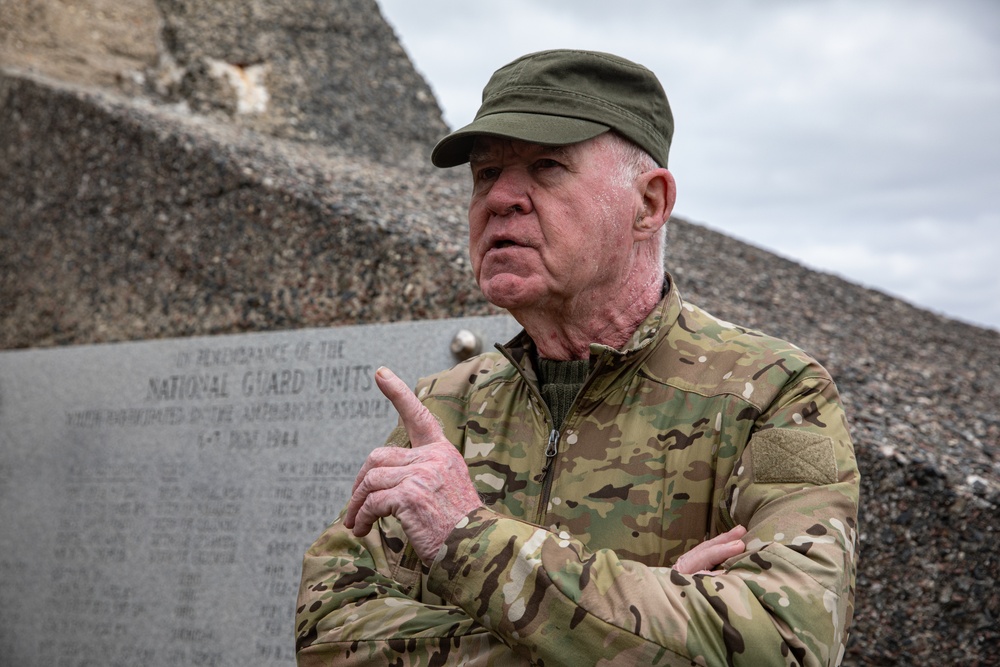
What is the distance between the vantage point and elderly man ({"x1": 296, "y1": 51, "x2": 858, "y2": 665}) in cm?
151

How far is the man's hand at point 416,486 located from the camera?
1616 mm

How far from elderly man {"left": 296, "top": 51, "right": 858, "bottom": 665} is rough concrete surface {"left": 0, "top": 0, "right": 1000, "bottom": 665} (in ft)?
5.87

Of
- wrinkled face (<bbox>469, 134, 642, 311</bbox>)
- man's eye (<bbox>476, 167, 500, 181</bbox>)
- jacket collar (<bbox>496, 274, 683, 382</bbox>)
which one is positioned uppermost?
man's eye (<bbox>476, 167, 500, 181</bbox>)

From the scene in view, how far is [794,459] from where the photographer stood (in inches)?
65.0

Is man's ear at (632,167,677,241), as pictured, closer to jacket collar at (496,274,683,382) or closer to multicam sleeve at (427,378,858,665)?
jacket collar at (496,274,683,382)

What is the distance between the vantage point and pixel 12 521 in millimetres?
5465

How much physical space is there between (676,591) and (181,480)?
3743 mm

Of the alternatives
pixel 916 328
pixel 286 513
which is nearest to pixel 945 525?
pixel 286 513

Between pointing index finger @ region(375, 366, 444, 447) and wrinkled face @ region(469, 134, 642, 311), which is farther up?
wrinkled face @ region(469, 134, 642, 311)

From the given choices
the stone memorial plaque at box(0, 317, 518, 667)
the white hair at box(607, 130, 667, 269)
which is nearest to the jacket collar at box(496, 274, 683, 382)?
the white hair at box(607, 130, 667, 269)

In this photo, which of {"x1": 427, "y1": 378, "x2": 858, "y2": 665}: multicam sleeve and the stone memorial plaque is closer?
{"x1": 427, "y1": 378, "x2": 858, "y2": 665}: multicam sleeve

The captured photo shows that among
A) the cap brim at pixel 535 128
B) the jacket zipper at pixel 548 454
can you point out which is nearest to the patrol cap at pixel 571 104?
the cap brim at pixel 535 128

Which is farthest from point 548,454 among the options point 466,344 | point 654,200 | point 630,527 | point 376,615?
point 466,344

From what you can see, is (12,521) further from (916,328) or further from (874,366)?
(916,328)
